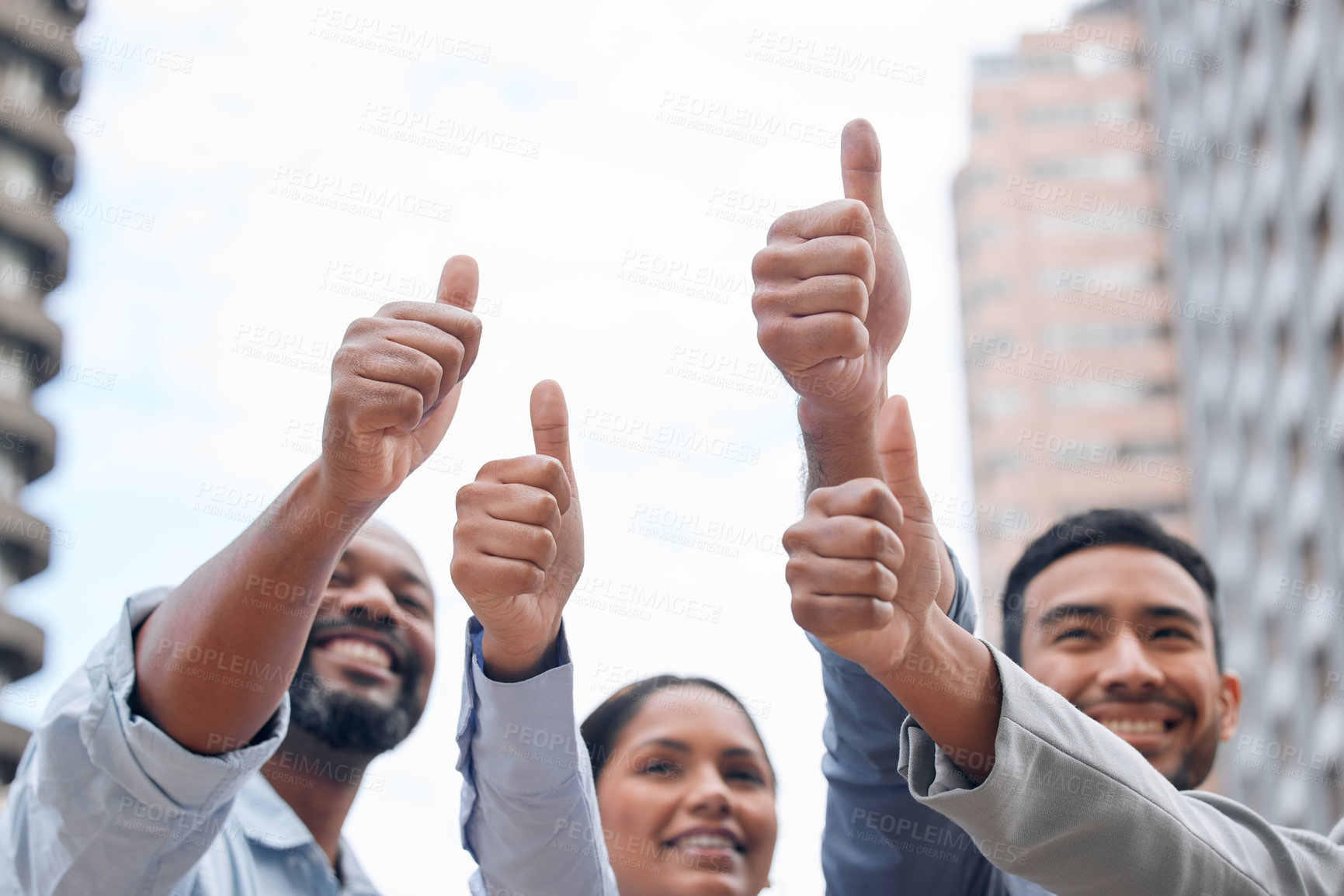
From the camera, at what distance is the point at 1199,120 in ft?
121

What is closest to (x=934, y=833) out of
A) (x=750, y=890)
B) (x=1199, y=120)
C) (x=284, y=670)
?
(x=750, y=890)

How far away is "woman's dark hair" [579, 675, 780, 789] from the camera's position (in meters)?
3.48

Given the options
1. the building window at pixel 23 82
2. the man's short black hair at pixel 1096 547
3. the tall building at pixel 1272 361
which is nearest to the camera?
the man's short black hair at pixel 1096 547

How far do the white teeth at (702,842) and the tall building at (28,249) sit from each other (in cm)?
2705

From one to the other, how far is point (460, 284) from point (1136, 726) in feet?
7.15

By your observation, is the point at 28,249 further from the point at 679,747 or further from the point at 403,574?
the point at 679,747

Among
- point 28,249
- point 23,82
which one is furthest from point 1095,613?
point 23,82

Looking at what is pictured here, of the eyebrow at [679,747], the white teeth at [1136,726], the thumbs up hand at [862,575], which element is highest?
the thumbs up hand at [862,575]

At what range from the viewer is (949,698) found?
6.58ft

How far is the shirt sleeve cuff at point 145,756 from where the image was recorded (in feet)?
7.48

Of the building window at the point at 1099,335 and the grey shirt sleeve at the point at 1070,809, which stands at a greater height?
the building window at the point at 1099,335

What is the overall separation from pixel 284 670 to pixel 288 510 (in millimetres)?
319

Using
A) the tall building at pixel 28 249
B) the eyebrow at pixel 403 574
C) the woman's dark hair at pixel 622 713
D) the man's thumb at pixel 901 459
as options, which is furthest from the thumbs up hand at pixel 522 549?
the tall building at pixel 28 249

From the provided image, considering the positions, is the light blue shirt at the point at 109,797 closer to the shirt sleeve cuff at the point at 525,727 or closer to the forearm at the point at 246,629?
the forearm at the point at 246,629
